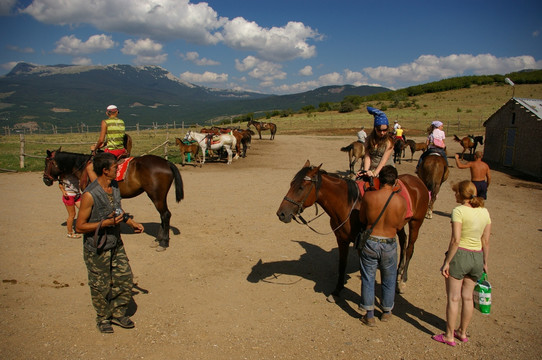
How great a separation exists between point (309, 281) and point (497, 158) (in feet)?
59.5

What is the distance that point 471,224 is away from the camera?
140 inches

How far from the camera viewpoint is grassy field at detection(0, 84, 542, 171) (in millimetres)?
23766

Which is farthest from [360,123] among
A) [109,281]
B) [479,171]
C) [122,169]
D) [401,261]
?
[109,281]

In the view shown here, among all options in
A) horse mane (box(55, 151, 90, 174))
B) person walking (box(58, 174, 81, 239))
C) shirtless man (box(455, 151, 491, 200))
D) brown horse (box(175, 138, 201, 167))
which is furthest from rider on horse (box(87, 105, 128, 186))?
brown horse (box(175, 138, 201, 167))

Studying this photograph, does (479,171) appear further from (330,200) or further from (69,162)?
(69,162)

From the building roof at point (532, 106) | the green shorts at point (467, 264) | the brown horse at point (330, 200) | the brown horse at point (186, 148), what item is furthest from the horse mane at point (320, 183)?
the building roof at point (532, 106)

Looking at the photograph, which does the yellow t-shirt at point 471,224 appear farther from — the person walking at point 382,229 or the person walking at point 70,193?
the person walking at point 70,193

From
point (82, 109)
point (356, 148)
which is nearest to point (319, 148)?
point (356, 148)

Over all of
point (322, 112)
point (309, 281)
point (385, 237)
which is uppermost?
point (322, 112)

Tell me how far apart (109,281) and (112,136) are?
4.27 metres

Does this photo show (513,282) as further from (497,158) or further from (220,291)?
(497,158)

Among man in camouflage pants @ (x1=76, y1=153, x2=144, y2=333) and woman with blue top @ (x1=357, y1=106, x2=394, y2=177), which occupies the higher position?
woman with blue top @ (x1=357, y1=106, x2=394, y2=177)

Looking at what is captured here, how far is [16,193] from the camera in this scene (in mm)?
11055

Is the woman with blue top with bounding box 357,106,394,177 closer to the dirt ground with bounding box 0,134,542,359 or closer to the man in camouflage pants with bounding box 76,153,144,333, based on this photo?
the dirt ground with bounding box 0,134,542,359
